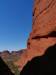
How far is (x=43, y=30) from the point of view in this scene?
973 inches

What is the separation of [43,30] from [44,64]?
4.73 m

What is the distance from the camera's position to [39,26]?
2622 centimetres

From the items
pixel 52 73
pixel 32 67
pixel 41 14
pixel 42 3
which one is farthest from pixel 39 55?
pixel 42 3

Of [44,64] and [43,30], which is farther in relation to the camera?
[43,30]

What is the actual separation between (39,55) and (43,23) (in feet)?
14.1

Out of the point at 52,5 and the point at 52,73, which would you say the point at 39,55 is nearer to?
the point at 52,73

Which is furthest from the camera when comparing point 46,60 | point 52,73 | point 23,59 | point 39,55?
point 23,59

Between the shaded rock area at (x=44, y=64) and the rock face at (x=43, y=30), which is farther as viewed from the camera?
the rock face at (x=43, y=30)

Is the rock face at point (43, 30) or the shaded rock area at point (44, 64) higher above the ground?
the rock face at point (43, 30)

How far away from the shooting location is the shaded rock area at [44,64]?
21.0 m

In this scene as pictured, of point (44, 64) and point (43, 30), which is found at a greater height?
point (43, 30)

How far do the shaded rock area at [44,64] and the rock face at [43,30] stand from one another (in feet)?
2.62

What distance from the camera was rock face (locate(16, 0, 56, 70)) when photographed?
23.3m

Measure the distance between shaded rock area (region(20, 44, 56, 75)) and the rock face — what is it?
0.80 meters
